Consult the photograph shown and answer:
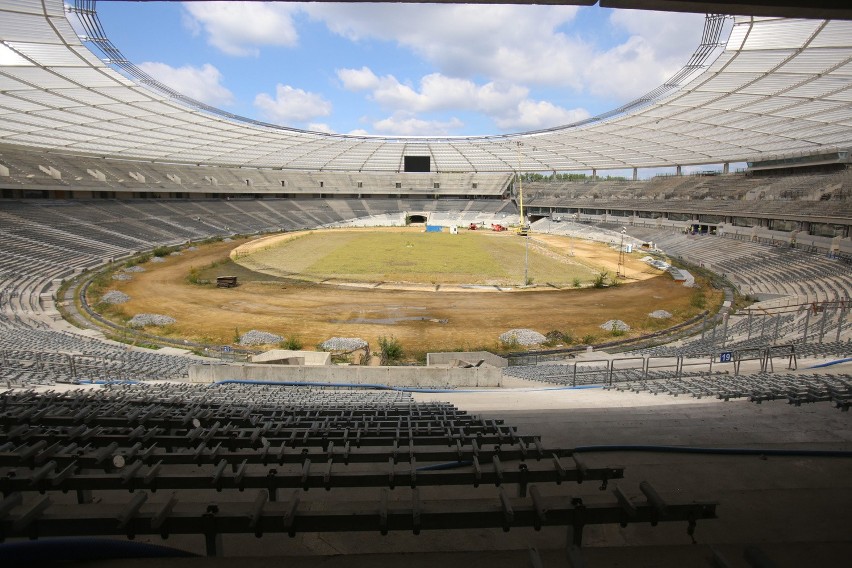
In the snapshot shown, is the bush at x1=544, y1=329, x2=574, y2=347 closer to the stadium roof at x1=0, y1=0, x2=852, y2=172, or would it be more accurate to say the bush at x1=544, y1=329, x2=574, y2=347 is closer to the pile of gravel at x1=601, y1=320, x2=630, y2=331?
the pile of gravel at x1=601, y1=320, x2=630, y2=331

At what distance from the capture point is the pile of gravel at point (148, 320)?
22.5 m

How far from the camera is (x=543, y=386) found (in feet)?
43.2

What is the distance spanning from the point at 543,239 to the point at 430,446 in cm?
5985

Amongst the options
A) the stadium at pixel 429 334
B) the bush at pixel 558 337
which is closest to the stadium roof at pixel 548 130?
the stadium at pixel 429 334

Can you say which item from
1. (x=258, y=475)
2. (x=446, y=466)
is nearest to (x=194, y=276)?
(x=258, y=475)

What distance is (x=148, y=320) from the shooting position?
2270 cm

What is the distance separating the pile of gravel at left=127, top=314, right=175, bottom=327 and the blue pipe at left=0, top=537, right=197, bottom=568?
22.9 meters

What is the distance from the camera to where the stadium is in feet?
10.7

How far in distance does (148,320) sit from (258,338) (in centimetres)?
666

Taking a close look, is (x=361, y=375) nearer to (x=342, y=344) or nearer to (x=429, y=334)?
(x=342, y=344)

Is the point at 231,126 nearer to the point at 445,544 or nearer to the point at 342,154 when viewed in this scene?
the point at 342,154

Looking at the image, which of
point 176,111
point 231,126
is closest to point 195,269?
point 176,111

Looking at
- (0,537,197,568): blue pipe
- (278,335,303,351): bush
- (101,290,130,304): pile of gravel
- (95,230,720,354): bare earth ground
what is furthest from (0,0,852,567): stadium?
(278,335,303,351): bush

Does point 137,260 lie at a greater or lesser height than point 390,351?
greater
